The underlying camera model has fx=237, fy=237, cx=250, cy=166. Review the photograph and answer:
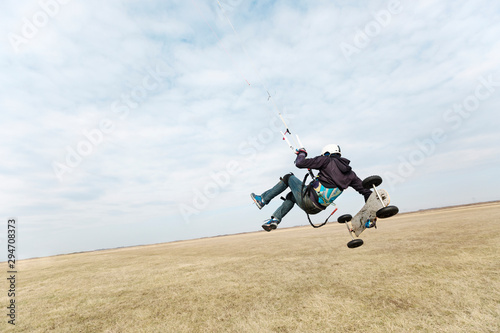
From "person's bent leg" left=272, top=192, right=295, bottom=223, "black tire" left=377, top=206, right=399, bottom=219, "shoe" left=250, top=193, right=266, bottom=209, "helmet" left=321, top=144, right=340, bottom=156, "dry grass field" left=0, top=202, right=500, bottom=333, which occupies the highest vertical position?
"helmet" left=321, top=144, right=340, bottom=156

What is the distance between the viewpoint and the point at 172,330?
805 cm

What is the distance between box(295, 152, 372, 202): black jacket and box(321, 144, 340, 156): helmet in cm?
12

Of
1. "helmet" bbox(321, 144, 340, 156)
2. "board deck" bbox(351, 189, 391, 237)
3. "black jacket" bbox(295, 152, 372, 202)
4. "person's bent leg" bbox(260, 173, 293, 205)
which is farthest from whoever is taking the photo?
"person's bent leg" bbox(260, 173, 293, 205)

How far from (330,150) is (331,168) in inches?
21.5

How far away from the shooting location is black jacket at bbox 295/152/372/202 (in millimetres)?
5730

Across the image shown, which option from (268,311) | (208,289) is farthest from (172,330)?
(208,289)

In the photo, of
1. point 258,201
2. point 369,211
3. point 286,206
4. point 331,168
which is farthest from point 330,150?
point 258,201

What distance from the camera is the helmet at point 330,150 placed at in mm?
6059

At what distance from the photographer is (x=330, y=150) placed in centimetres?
609

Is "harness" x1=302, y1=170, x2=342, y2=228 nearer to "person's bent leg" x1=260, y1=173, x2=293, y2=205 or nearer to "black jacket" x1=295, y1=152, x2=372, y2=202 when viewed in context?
"black jacket" x1=295, y1=152, x2=372, y2=202

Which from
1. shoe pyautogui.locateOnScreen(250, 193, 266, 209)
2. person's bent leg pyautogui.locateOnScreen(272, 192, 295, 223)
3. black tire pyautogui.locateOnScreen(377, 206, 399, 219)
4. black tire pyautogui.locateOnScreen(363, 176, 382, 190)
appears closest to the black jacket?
black tire pyautogui.locateOnScreen(363, 176, 382, 190)

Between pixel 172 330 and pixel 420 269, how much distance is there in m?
11.5

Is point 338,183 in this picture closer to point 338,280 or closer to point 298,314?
point 298,314

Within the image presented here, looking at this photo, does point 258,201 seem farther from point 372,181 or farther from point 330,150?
point 372,181
